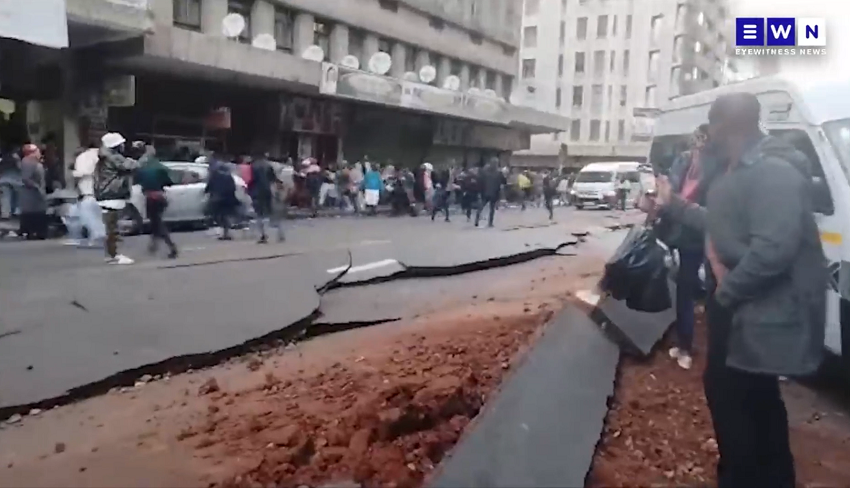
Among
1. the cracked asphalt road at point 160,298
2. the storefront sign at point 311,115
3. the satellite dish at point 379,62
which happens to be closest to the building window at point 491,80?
the satellite dish at point 379,62

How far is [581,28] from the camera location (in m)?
58.5

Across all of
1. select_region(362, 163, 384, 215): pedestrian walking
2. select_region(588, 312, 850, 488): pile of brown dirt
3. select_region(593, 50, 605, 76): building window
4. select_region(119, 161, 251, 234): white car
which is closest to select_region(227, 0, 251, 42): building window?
select_region(362, 163, 384, 215): pedestrian walking

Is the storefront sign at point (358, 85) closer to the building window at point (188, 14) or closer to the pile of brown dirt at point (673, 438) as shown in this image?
the building window at point (188, 14)

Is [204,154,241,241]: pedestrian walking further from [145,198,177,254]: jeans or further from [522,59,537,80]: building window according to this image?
[522,59,537,80]: building window

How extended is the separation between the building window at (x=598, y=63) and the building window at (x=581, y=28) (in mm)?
1695

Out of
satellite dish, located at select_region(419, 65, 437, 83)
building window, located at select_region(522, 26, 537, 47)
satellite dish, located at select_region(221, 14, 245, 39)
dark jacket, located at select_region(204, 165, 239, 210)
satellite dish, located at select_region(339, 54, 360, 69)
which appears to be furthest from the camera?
building window, located at select_region(522, 26, 537, 47)

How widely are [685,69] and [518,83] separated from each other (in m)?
21.3

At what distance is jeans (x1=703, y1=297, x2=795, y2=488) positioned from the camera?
2965 millimetres

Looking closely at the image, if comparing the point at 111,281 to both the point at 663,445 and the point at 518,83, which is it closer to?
the point at 663,445

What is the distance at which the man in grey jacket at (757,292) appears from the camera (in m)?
2.78

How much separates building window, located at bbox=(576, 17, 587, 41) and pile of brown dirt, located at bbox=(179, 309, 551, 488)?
56.0 metres

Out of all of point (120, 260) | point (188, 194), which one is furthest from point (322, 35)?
point (120, 260)

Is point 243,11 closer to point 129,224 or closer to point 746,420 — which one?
point 129,224

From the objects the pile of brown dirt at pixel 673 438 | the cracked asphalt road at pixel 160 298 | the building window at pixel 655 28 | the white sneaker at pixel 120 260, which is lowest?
the pile of brown dirt at pixel 673 438
